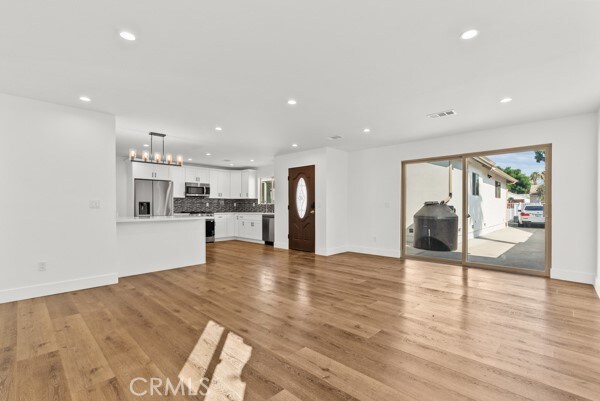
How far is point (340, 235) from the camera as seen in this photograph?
687 centimetres

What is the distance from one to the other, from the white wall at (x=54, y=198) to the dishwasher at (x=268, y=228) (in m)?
4.41

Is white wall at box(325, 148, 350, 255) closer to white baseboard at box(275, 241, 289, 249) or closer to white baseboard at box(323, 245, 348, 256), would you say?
white baseboard at box(323, 245, 348, 256)

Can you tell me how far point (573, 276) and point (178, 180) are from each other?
29.2ft

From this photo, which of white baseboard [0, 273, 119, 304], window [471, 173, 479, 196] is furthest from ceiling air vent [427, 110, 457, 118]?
white baseboard [0, 273, 119, 304]

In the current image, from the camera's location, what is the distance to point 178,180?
8328 mm

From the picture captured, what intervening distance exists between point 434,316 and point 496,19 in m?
2.67

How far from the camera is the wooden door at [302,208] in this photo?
267 inches

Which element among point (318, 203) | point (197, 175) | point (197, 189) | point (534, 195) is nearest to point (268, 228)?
point (318, 203)

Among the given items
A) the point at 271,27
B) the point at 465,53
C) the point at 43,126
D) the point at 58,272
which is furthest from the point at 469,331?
the point at 43,126

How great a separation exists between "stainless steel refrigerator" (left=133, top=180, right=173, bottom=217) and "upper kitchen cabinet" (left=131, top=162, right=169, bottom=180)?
12 centimetres

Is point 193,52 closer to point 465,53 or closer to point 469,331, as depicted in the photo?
point 465,53

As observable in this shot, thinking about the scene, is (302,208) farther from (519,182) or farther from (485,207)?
(519,182)

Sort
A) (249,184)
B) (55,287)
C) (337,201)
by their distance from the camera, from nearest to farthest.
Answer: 1. (55,287)
2. (337,201)
3. (249,184)

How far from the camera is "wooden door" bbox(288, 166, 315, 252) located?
6.79 m
